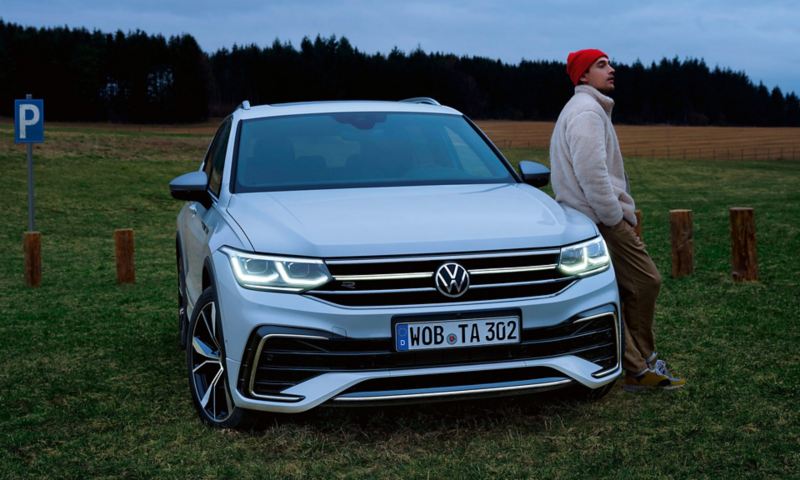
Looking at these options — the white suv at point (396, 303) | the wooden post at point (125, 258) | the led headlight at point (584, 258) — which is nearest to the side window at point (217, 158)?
the white suv at point (396, 303)

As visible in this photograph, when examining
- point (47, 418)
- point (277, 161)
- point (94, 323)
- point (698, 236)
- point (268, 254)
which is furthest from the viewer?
point (698, 236)

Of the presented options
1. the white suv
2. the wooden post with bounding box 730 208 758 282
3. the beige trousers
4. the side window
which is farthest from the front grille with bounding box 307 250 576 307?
the wooden post with bounding box 730 208 758 282

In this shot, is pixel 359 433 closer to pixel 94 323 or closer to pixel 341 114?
pixel 341 114

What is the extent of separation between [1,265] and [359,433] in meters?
12.5

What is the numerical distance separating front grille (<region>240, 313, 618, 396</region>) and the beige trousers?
113cm

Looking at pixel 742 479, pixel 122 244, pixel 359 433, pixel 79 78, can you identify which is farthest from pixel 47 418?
A: pixel 79 78

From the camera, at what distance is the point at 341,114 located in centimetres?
628

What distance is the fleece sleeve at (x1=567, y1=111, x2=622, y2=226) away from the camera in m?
5.46

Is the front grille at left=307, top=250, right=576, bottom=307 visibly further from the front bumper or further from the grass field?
the grass field

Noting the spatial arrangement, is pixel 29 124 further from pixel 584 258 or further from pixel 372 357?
pixel 584 258

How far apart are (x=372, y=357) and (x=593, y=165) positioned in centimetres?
184

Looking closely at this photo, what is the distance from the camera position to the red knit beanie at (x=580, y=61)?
5.78 m

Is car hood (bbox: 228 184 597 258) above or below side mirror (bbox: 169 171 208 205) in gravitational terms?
below

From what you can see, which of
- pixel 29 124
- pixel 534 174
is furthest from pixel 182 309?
pixel 29 124
